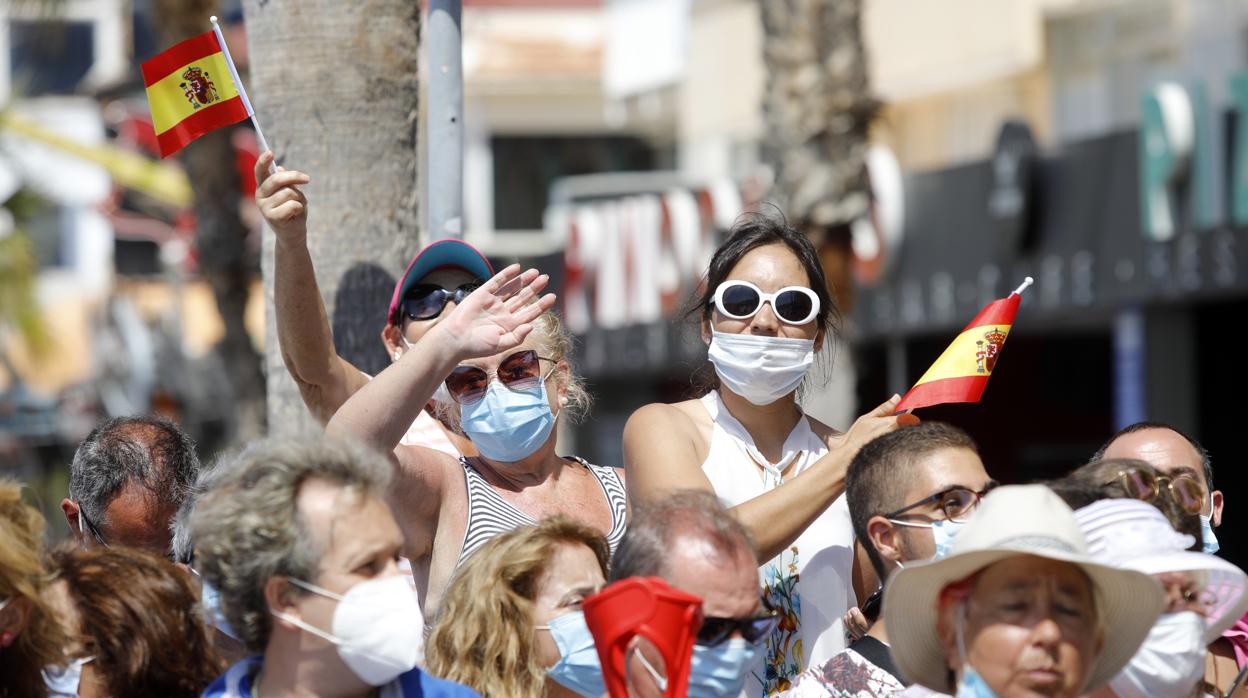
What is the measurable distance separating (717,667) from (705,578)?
165mm

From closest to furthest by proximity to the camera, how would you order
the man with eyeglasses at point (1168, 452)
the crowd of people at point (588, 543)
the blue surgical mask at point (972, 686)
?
1. the blue surgical mask at point (972, 686)
2. the crowd of people at point (588, 543)
3. the man with eyeglasses at point (1168, 452)

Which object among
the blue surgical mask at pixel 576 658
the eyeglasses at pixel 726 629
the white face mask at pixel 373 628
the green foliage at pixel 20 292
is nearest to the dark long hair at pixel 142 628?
the white face mask at pixel 373 628

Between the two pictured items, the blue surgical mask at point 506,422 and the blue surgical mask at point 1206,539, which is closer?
the blue surgical mask at point 1206,539

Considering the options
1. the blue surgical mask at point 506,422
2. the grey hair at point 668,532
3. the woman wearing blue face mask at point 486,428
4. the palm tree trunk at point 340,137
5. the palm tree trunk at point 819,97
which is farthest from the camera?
the palm tree trunk at point 819,97

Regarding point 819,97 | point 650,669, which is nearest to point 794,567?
point 650,669

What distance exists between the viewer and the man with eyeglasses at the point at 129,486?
15.6 feet

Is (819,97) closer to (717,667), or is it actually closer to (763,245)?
(763,245)

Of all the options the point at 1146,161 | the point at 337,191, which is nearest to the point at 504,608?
the point at 337,191

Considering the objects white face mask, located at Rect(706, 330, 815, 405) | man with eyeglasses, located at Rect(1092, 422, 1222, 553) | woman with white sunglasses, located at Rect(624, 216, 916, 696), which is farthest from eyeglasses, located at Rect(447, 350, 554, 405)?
man with eyeglasses, located at Rect(1092, 422, 1222, 553)

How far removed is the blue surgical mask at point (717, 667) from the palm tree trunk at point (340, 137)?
8.07 feet

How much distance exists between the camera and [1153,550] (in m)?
3.48

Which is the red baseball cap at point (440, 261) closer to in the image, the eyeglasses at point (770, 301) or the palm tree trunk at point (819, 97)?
the eyeglasses at point (770, 301)

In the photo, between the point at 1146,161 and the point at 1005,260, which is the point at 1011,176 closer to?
the point at 1005,260

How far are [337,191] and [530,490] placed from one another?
1.40 meters
